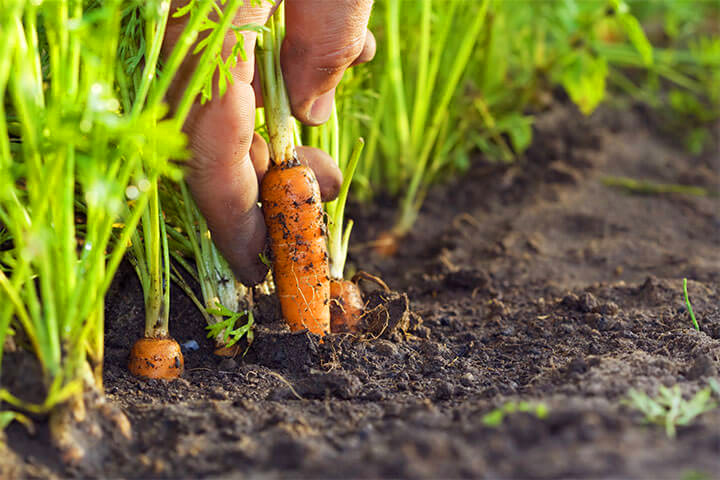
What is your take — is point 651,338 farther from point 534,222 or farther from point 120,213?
point 120,213

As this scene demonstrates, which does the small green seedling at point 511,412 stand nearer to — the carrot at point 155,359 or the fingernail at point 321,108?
the carrot at point 155,359

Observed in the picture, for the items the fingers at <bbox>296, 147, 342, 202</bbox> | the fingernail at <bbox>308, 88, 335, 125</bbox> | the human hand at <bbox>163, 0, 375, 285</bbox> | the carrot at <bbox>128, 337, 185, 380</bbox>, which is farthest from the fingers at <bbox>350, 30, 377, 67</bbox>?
the carrot at <bbox>128, 337, 185, 380</bbox>

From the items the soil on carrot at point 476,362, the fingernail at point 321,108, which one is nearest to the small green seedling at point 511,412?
the soil on carrot at point 476,362

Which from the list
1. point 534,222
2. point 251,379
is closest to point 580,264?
point 534,222

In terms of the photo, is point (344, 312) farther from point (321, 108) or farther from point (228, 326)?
point (321, 108)

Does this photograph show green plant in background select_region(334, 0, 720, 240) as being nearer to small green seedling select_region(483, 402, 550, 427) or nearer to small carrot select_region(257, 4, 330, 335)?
small carrot select_region(257, 4, 330, 335)

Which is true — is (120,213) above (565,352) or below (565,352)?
above
